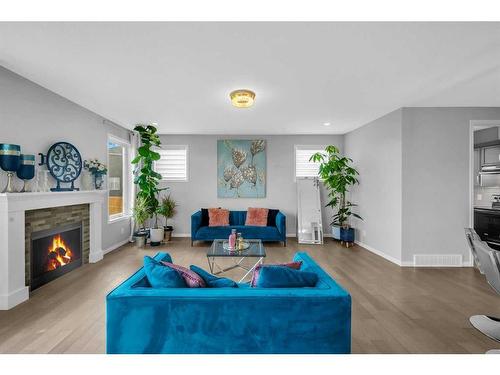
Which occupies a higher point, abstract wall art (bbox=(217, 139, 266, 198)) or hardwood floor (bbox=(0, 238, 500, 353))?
abstract wall art (bbox=(217, 139, 266, 198))

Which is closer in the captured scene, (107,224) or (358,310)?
(358,310)

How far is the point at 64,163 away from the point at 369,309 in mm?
4380

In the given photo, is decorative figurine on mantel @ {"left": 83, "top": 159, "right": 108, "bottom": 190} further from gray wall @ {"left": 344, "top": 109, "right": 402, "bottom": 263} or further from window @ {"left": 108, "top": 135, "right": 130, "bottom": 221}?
gray wall @ {"left": 344, "top": 109, "right": 402, "bottom": 263}

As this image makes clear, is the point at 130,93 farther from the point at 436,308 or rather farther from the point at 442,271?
the point at 442,271

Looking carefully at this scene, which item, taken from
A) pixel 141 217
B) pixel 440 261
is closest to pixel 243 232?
pixel 141 217

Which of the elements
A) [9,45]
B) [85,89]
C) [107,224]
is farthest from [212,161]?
[9,45]

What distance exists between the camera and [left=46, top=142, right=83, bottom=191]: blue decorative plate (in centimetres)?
353

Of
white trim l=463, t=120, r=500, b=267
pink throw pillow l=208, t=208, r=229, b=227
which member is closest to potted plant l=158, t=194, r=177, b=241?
pink throw pillow l=208, t=208, r=229, b=227

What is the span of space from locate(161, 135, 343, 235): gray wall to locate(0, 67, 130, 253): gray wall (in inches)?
74.7

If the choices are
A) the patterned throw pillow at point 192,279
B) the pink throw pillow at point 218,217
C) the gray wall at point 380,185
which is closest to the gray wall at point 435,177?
the gray wall at point 380,185

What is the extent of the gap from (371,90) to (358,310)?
2.72m

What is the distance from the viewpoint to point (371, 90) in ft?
11.3

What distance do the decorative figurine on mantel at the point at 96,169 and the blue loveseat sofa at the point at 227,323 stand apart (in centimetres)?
348

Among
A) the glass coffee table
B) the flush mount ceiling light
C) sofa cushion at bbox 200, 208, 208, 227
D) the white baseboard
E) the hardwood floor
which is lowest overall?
the hardwood floor
